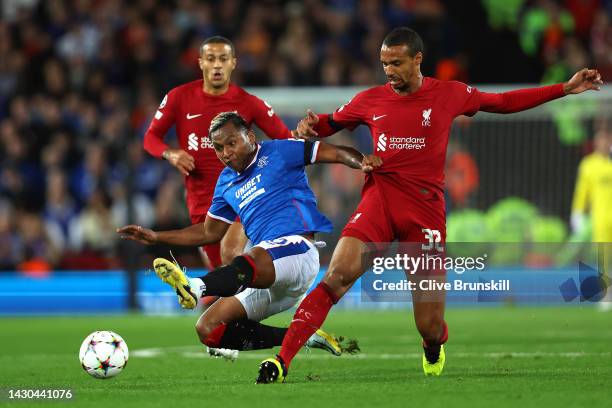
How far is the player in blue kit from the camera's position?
8.08 m

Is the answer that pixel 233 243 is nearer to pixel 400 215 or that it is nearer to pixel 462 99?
pixel 400 215

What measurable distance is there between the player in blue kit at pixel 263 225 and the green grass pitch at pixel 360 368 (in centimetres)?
35

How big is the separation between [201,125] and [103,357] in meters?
2.60

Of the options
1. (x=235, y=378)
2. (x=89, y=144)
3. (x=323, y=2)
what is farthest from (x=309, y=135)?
(x=323, y=2)

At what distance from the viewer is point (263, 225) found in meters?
8.27

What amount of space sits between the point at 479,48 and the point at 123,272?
6.77 meters

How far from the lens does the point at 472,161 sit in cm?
1786

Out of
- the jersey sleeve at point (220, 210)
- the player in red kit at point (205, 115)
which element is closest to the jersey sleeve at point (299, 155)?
the jersey sleeve at point (220, 210)

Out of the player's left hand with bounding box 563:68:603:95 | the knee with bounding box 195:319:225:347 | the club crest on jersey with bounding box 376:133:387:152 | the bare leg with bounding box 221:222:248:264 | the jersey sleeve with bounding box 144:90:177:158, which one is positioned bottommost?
the knee with bounding box 195:319:225:347

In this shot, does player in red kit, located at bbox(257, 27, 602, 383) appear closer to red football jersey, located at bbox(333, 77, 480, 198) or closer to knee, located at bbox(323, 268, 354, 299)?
red football jersey, located at bbox(333, 77, 480, 198)

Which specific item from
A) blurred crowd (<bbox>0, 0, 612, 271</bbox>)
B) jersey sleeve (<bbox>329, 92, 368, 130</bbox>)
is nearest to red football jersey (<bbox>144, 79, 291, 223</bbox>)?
jersey sleeve (<bbox>329, 92, 368, 130</bbox>)

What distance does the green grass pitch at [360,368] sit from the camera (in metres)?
6.95

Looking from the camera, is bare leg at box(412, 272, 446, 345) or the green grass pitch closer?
the green grass pitch

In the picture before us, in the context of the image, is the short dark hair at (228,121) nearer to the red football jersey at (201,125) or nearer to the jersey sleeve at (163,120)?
the red football jersey at (201,125)
